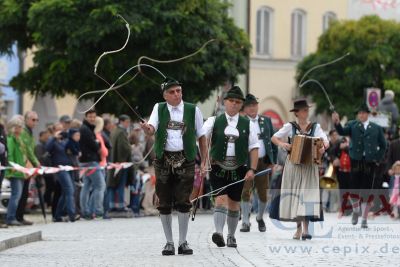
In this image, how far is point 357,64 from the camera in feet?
173

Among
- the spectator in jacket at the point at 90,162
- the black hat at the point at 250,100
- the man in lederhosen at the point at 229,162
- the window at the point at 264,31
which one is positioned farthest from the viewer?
the window at the point at 264,31

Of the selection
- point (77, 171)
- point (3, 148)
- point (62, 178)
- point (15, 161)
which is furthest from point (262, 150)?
point (77, 171)

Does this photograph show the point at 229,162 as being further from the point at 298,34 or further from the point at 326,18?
the point at 326,18

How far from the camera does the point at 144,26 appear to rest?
31.9 m

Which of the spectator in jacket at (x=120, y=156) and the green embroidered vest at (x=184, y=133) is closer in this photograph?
the green embroidered vest at (x=184, y=133)

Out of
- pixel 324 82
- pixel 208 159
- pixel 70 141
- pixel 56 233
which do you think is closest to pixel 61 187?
pixel 70 141

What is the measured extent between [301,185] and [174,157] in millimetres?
3094

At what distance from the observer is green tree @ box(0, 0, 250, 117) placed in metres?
31.9

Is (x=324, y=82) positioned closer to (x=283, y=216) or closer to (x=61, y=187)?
(x=61, y=187)

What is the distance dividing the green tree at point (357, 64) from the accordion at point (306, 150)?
1305 inches

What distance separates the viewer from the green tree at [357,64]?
52.3 m

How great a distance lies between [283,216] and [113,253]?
323 centimetres

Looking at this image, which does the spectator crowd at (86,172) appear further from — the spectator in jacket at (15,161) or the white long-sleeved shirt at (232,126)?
the white long-sleeved shirt at (232,126)

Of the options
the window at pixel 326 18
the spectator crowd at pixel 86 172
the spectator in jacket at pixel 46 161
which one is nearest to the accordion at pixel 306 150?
the spectator crowd at pixel 86 172
